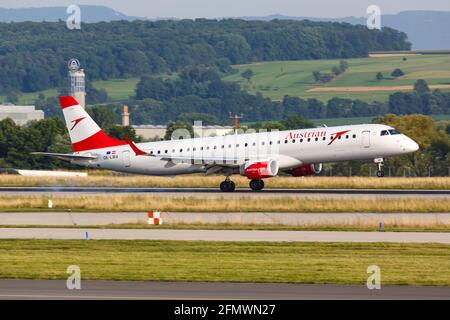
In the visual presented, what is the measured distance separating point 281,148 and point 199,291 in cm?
3735

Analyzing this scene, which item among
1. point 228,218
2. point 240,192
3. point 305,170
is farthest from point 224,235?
point 305,170

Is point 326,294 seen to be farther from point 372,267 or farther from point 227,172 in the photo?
point 227,172

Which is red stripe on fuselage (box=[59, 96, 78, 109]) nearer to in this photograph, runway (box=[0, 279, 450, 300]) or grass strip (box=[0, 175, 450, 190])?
grass strip (box=[0, 175, 450, 190])

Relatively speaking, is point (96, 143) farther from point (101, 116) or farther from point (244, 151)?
point (101, 116)

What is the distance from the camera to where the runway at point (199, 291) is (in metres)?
25.0

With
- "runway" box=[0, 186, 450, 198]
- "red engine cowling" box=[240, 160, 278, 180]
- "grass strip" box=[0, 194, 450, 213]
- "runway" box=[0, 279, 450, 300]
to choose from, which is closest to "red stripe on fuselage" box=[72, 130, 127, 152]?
"runway" box=[0, 186, 450, 198]

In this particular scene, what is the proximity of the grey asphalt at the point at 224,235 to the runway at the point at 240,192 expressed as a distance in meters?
17.6

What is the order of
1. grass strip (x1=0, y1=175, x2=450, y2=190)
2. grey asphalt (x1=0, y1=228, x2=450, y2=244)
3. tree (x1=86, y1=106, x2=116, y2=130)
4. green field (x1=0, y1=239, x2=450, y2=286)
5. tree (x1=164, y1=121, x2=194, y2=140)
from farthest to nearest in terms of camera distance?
1. tree (x1=86, y1=106, x2=116, y2=130)
2. tree (x1=164, y1=121, x2=194, y2=140)
3. grass strip (x1=0, y1=175, x2=450, y2=190)
4. grey asphalt (x1=0, y1=228, x2=450, y2=244)
5. green field (x1=0, y1=239, x2=450, y2=286)

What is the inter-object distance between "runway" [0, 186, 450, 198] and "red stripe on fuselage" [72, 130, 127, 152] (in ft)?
8.80

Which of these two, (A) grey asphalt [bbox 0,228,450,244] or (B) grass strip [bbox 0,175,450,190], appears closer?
(A) grey asphalt [bbox 0,228,450,244]

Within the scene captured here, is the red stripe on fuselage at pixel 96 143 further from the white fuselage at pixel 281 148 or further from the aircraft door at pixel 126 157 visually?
the white fuselage at pixel 281 148

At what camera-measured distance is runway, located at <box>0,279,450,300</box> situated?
82.1 feet
